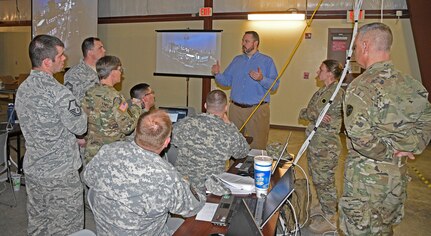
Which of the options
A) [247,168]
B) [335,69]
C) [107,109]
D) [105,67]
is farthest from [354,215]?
[105,67]

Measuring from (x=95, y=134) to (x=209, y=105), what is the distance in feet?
3.44

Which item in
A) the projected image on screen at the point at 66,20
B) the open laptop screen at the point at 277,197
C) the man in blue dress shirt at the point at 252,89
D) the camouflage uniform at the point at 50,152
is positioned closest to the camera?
the open laptop screen at the point at 277,197

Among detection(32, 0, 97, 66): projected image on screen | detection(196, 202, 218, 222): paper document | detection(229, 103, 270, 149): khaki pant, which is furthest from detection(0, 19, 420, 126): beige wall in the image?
detection(196, 202, 218, 222): paper document

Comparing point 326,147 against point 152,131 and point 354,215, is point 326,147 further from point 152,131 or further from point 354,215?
point 152,131

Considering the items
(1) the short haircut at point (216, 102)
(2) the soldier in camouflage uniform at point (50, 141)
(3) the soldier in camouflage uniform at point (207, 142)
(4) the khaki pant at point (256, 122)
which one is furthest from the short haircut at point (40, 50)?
(4) the khaki pant at point (256, 122)

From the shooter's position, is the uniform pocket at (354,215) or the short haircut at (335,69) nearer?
the uniform pocket at (354,215)

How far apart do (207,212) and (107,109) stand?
132 cm

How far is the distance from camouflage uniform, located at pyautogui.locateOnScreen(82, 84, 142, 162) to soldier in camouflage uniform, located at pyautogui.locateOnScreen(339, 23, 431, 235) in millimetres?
1621

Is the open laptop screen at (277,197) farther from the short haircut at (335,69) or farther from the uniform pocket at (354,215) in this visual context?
the short haircut at (335,69)

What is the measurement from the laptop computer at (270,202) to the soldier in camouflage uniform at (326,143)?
4.25 ft

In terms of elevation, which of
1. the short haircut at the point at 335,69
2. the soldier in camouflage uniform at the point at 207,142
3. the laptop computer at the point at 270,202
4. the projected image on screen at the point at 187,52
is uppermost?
the projected image on screen at the point at 187,52

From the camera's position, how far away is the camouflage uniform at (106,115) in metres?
2.79

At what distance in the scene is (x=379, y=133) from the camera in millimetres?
2025

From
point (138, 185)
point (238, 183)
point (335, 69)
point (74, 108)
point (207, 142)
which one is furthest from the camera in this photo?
point (335, 69)
